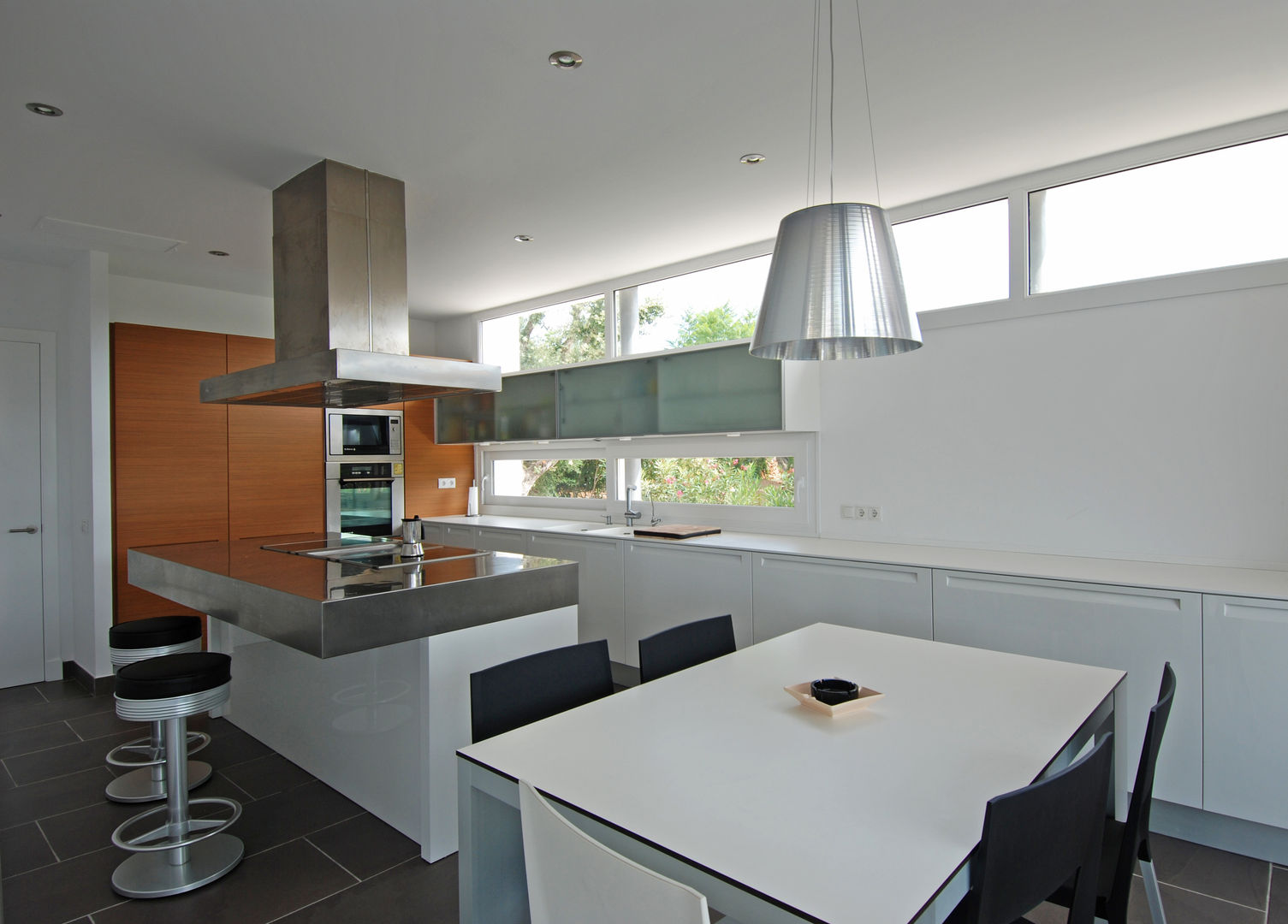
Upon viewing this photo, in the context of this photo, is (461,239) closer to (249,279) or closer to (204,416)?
(249,279)

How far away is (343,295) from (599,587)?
2.23 m

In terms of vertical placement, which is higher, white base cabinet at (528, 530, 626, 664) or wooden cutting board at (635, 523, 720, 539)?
wooden cutting board at (635, 523, 720, 539)

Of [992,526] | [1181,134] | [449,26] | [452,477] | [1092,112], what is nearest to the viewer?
[449,26]

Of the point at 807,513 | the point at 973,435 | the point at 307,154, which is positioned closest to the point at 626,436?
the point at 807,513

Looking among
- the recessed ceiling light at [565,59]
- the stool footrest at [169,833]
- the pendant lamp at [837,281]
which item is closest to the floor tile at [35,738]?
the stool footrest at [169,833]

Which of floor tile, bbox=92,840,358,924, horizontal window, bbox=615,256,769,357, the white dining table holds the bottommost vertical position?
floor tile, bbox=92,840,358,924

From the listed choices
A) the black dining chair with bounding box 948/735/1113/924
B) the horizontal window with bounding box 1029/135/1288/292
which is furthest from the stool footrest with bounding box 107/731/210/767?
the horizontal window with bounding box 1029/135/1288/292

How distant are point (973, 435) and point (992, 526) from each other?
1.44 feet

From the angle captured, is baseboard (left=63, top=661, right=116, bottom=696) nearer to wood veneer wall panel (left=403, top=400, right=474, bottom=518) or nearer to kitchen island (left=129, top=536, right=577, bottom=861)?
kitchen island (left=129, top=536, right=577, bottom=861)

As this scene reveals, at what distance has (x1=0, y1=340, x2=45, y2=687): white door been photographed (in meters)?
4.42

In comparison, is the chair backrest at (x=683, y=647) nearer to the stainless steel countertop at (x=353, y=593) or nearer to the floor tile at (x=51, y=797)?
the stainless steel countertop at (x=353, y=593)

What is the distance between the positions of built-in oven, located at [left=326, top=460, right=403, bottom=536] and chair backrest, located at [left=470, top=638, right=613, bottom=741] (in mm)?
3874

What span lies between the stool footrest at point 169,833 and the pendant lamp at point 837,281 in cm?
252

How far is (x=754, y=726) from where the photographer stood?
160 cm
